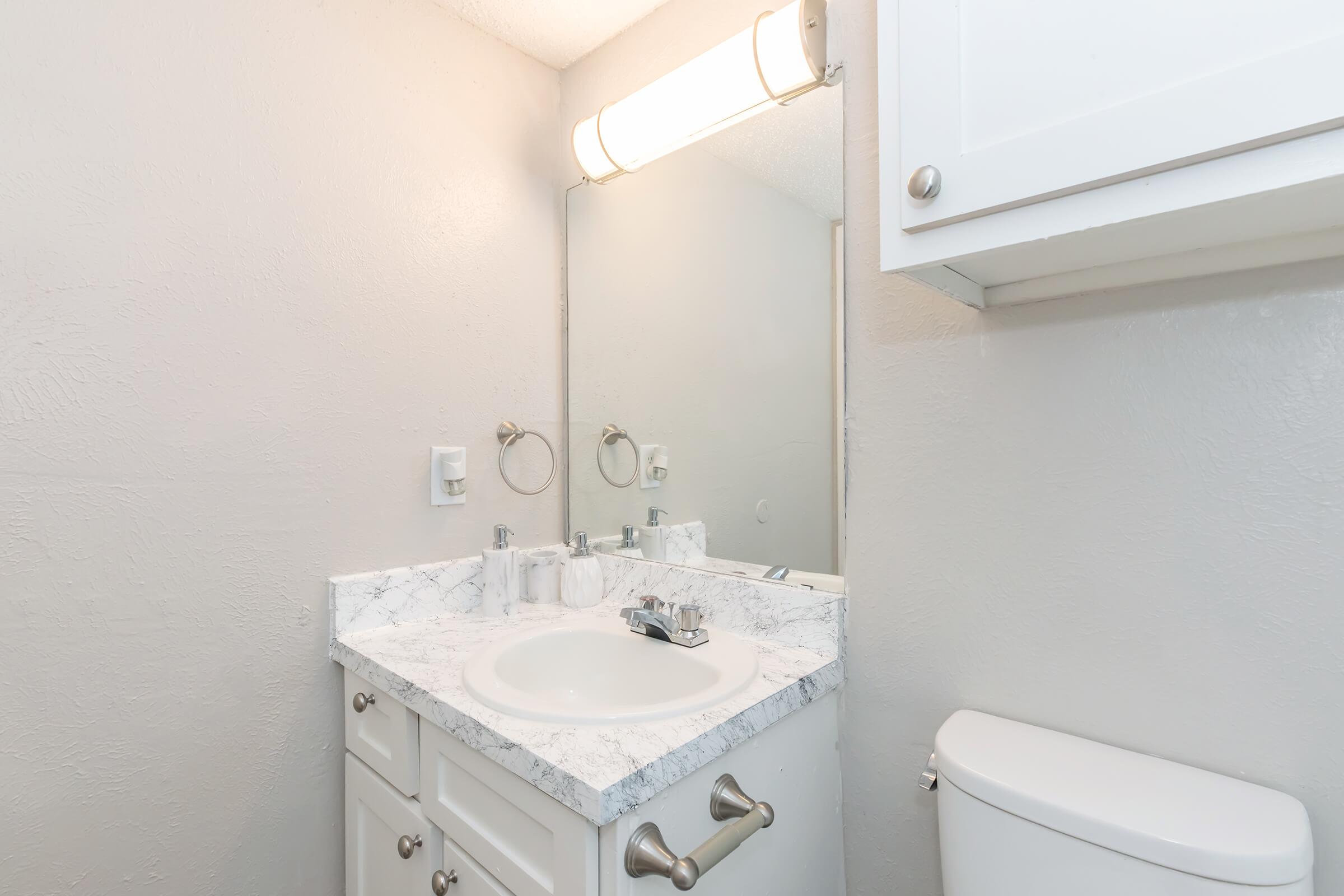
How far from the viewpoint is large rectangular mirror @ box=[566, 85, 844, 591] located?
3.46ft

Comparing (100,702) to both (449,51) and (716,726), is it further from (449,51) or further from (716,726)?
(449,51)

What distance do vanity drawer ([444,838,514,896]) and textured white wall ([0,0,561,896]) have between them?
421 millimetres

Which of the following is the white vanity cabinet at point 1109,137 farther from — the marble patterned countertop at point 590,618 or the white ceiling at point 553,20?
the white ceiling at point 553,20

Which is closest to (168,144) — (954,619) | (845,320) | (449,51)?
(449,51)

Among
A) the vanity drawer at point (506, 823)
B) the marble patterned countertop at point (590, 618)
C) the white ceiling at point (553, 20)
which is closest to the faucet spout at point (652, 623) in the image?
the marble patterned countertop at point (590, 618)

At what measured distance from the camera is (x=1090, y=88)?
55cm

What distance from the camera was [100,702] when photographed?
94cm

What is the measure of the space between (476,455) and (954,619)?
3.26ft

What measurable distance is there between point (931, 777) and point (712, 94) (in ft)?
3.88

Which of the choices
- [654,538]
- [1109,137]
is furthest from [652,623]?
[1109,137]

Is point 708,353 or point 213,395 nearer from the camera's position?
point 213,395

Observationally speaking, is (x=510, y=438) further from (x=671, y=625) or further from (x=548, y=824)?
(x=548, y=824)

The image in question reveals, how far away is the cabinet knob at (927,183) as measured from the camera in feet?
2.07

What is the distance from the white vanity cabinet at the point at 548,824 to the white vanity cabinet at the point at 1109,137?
673mm
